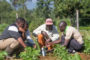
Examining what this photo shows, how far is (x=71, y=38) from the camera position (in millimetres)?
5074

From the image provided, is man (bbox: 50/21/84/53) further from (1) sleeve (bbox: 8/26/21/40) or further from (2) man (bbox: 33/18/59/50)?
(1) sleeve (bbox: 8/26/21/40)

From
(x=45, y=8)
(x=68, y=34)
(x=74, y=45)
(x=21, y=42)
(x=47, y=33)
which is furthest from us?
(x=45, y=8)

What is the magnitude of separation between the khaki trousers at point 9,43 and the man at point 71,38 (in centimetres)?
111

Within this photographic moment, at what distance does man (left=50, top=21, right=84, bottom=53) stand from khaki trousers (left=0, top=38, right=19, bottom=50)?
1.11m

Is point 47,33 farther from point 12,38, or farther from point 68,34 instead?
point 12,38

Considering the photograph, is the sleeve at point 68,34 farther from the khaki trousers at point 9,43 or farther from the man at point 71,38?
the khaki trousers at point 9,43

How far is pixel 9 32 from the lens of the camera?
14.7 ft

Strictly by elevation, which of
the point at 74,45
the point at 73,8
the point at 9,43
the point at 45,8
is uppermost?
the point at 45,8

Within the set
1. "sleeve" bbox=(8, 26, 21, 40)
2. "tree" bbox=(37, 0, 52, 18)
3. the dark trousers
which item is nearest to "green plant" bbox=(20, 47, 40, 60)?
"sleeve" bbox=(8, 26, 21, 40)

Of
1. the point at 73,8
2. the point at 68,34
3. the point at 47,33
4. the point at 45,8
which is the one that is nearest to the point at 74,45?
the point at 68,34

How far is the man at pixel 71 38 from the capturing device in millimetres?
4891

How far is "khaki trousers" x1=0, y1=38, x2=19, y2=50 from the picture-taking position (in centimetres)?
444

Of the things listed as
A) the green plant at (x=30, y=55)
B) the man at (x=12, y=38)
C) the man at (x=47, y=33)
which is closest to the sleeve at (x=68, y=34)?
the man at (x=47, y=33)

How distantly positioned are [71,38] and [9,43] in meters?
1.50
